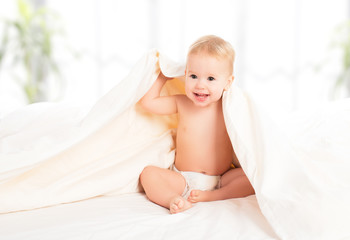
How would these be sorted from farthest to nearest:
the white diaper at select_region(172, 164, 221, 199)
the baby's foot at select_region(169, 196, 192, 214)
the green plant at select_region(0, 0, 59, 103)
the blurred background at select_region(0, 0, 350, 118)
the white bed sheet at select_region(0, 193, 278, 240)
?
1. the blurred background at select_region(0, 0, 350, 118)
2. the green plant at select_region(0, 0, 59, 103)
3. the white diaper at select_region(172, 164, 221, 199)
4. the baby's foot at select_region(169, 196, 192, 214)
5. the white bed sheet at select_region(0, 193, 278, 240)

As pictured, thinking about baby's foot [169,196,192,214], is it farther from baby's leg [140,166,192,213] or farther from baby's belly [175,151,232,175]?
baby's belly [175,151,232,175]

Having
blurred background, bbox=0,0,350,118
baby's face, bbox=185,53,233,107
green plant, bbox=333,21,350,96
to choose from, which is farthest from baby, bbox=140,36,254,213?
green plant, bbox=333,21,350,96

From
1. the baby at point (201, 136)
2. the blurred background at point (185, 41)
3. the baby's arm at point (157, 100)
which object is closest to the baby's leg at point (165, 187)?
the baby at point (201, 136)

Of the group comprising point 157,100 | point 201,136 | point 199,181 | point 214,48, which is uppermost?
point 214,48

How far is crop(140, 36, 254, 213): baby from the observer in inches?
47.6

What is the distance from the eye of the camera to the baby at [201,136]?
3.97 ft

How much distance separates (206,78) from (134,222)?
1.71ft

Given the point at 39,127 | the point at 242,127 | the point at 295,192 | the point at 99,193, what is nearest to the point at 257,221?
the point at 295,192

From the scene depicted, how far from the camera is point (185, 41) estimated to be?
328 cm

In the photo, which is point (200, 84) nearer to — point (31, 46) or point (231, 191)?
point (231, 191)

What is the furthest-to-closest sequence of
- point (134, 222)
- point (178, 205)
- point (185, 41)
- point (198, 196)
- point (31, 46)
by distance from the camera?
point (185, 41) < point (31, 46) < point (198, 196) < point (178, 205) < point (134, 222)

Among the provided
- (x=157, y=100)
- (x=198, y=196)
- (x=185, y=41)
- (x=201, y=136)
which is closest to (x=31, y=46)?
(x=185, y=41)

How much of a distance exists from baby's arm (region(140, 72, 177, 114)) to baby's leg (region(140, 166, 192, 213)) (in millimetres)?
205

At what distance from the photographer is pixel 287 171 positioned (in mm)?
1050
